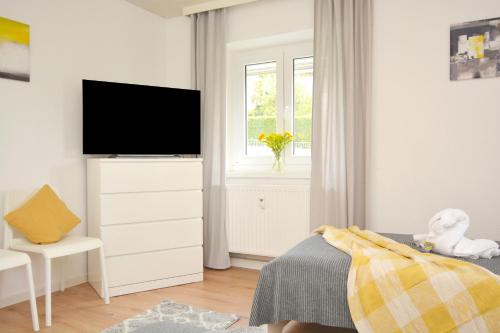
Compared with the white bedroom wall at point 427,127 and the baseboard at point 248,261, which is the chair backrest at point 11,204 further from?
the white bedroom wall at point 427,127

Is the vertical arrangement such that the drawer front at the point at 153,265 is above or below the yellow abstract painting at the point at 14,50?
below

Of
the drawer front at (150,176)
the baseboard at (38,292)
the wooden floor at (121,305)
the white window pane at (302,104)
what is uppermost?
the white window pane at (302,104)

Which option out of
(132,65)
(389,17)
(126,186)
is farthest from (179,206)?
(389,17)

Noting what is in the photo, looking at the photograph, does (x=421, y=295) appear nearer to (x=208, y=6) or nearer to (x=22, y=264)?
(x=22, y=264)

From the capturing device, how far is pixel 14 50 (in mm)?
3072

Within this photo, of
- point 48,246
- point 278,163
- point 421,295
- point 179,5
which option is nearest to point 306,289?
point 421,295

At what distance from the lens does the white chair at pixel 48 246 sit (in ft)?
8.91

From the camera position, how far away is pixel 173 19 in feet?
14.4

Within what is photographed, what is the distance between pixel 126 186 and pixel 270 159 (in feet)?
4.85

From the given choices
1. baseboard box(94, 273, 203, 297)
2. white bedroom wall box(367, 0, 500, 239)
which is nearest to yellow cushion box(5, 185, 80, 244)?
baseboard box(94, 273, 203, 297)

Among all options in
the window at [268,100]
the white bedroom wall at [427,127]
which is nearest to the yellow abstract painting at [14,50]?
the window at [268,100]

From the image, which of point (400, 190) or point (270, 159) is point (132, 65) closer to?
point (270, 159)

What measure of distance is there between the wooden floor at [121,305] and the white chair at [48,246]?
0.14 metres

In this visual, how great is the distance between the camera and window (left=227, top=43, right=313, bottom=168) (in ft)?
13.2
